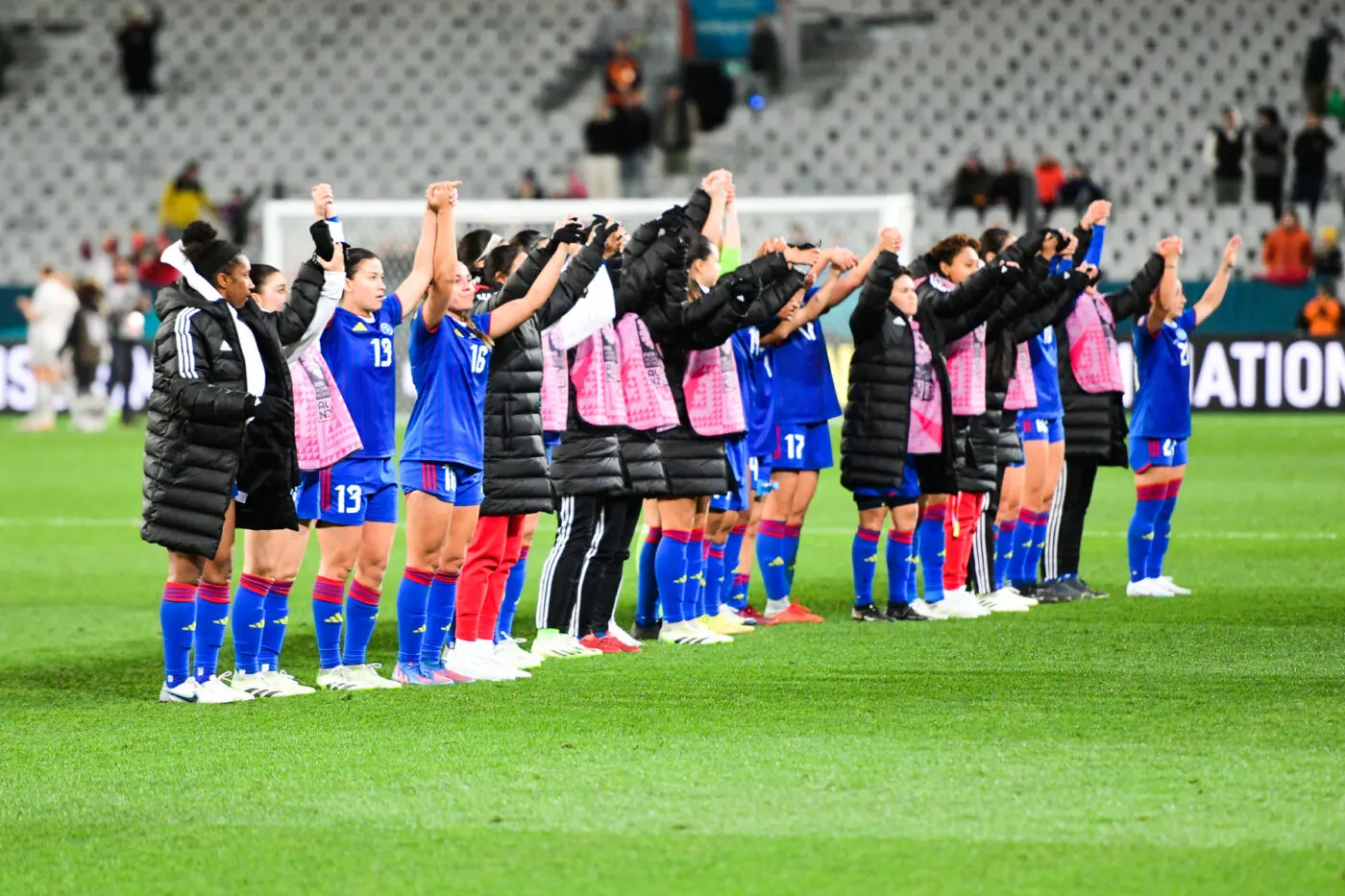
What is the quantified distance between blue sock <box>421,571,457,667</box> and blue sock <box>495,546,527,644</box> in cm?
61

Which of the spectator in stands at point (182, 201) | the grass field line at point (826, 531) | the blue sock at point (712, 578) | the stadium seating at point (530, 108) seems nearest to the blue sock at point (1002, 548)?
the blue sock at point (712, 578)

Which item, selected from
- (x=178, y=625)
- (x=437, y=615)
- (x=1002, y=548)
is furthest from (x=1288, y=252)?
(x=178, y=625)

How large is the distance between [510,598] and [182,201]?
2278 cm

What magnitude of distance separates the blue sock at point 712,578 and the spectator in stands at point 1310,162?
20894mm

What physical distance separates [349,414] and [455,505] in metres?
0.54

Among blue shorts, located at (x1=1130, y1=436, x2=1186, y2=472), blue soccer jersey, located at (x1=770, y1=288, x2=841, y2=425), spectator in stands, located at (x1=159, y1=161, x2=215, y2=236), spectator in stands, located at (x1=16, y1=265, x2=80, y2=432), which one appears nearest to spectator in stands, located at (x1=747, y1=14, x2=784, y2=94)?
spectator in stands, located at (x1=159, y1=161, x2=215, y2=236)

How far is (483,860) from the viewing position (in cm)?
494

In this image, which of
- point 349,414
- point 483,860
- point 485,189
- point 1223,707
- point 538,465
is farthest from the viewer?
point 485,189

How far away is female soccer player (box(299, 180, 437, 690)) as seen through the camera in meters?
7.51

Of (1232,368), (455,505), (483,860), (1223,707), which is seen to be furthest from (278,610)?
(1232,368)

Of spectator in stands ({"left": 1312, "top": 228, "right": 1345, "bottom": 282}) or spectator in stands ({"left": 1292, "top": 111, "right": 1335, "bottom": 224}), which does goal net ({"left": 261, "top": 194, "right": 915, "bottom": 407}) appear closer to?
spectator in stands ({"left": 1312, "top": 228, "right": 1345, "bottom": 282})

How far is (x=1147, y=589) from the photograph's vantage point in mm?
10828

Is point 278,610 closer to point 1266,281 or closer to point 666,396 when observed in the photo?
point 666,396

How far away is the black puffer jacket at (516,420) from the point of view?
316 inches
